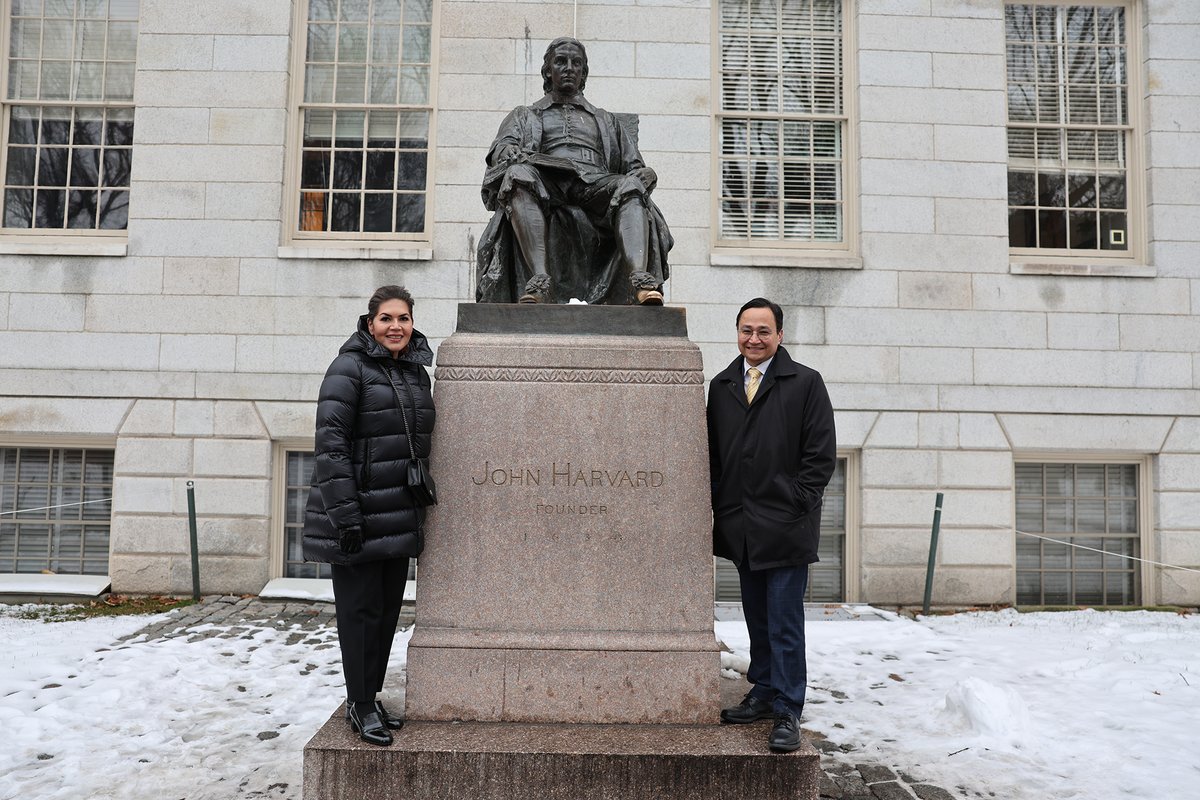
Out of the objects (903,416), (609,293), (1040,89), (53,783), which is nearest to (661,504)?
(609,293)

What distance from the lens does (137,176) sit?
9195mm

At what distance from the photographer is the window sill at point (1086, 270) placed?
9234mm

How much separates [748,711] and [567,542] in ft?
3.75

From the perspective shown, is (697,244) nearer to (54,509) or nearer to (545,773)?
(545,773)

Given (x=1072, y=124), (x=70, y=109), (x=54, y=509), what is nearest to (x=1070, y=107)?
(x=1072, y=124)

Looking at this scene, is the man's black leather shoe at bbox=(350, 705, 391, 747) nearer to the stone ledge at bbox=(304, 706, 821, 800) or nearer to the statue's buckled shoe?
the stone ledge at bbox=(304, 706, 821, 800)

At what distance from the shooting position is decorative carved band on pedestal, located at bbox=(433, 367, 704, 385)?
4.10 m

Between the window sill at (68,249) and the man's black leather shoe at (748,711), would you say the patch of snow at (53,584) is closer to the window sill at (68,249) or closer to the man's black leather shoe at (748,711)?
the window sill at (68,249)

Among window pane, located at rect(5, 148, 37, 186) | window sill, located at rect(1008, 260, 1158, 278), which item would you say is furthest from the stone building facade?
window pane, located at rect(5, 148, 37, 186)

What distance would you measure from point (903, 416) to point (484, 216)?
16.0ft

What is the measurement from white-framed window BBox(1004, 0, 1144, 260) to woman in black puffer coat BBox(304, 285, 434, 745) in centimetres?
813

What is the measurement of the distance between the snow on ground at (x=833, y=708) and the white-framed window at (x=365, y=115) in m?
4.61

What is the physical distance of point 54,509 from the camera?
9.28m

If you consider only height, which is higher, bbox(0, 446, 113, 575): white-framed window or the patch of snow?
bbox(0, 446, 113, 575): white-framed window
